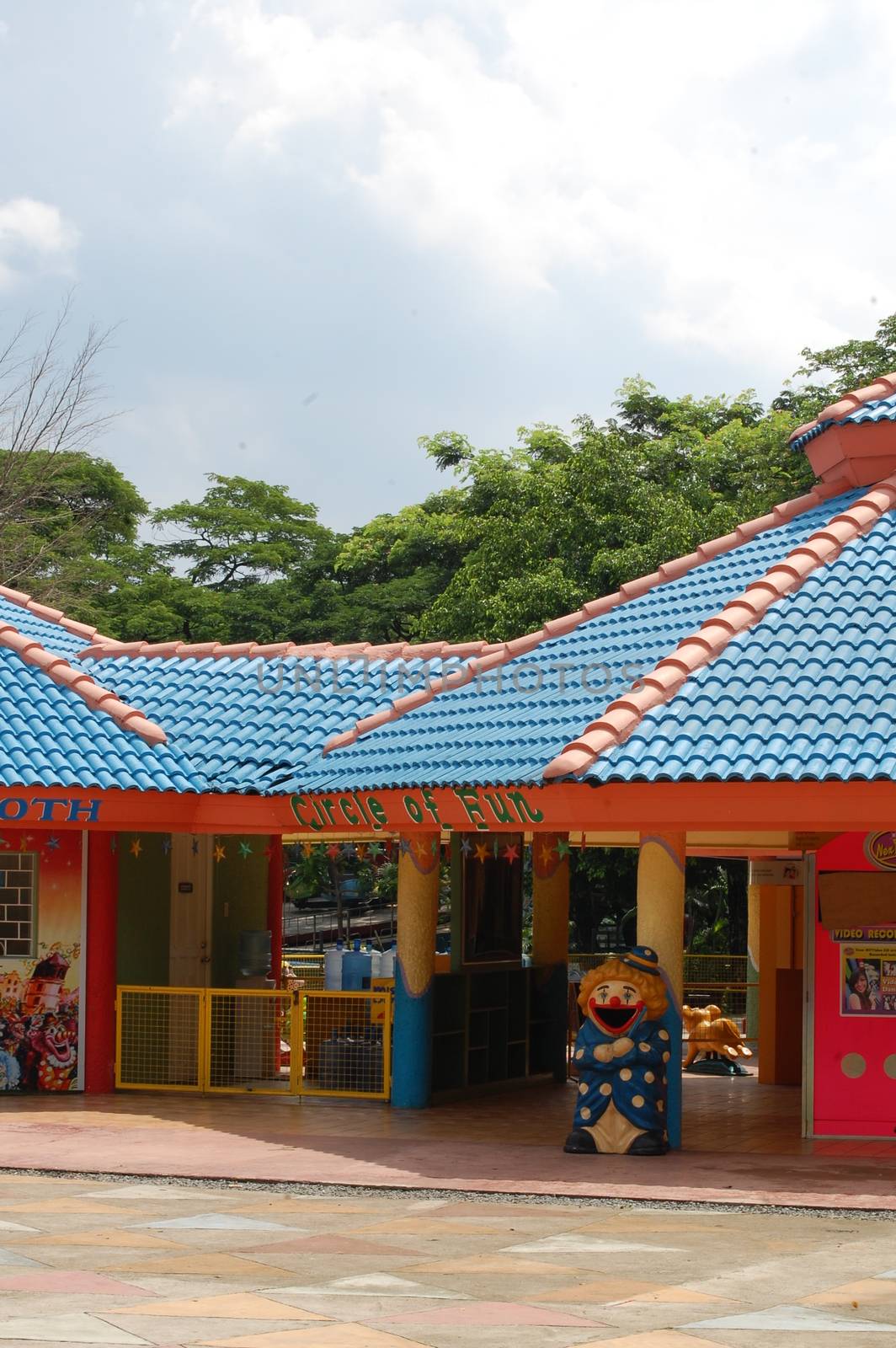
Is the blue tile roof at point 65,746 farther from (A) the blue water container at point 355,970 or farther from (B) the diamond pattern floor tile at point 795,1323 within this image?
(B) the diamond pattern floor tile at point 795,1323

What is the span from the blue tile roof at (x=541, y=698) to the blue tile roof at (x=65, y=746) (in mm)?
1584

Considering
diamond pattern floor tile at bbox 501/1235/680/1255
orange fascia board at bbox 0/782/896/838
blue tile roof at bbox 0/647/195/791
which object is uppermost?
blue tile roof at bbox 0/647/195/791

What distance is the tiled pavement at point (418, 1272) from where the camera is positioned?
7.89 meters

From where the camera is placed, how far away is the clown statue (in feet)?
45.4

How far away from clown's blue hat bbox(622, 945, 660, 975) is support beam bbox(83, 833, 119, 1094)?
6181 mm

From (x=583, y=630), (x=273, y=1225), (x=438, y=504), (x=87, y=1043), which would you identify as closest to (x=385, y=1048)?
(x=87, y=1043)

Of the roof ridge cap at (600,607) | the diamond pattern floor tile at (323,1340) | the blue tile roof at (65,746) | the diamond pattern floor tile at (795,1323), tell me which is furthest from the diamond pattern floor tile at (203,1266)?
the roof ridge cap at (600,607)

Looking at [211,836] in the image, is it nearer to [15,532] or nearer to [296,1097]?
[296,1097]

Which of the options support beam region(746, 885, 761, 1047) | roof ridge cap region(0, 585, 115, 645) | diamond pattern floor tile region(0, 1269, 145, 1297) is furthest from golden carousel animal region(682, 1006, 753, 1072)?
diamond pattern floor tile region(0, 1269, 145, 1297)

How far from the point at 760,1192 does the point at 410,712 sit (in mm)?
7078

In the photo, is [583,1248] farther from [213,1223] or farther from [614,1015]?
[614,1015]

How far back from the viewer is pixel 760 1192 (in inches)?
476

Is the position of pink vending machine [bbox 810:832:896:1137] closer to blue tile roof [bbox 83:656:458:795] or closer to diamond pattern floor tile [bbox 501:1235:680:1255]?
diamond pattern floor tile [bbox 501:1235:680:1255]

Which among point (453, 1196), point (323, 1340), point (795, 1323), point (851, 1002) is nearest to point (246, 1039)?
point (453, 1196)
